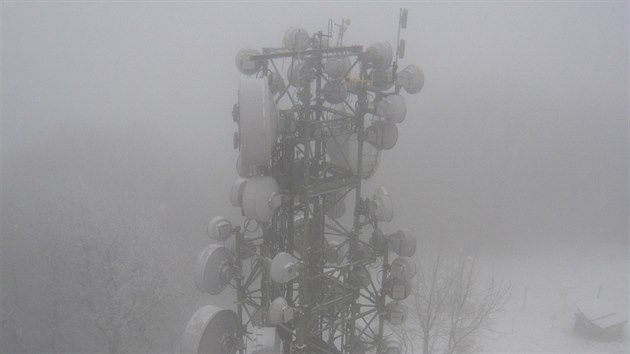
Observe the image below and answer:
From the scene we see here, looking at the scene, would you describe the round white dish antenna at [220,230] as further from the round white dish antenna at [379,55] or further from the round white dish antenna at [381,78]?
the round white dish antenna at [379,55]

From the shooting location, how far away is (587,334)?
87.2ft

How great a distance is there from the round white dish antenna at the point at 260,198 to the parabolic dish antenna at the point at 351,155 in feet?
5.18

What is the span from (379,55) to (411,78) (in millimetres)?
1077

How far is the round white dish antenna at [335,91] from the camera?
795 cm

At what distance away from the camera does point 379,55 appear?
25.2 ft

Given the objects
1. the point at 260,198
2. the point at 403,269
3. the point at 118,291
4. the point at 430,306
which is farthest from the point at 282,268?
the point at 118,291

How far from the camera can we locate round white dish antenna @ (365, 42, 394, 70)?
7.67 m

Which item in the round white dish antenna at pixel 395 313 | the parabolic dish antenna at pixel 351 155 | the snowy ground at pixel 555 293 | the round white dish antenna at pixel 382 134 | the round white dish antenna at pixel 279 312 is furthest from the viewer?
the snowy ground at pixel 555 293

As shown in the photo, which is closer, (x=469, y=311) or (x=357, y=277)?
(x=357, y=277)

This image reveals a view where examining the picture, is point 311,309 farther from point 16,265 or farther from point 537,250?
point 537,250

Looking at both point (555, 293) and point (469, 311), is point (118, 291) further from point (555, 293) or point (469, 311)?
point (555, 293)

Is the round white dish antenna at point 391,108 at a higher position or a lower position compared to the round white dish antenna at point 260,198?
higher

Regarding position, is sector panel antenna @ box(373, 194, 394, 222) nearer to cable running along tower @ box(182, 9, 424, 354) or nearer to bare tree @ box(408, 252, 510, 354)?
cable running along tower @ box(182, 9, 424, 354)

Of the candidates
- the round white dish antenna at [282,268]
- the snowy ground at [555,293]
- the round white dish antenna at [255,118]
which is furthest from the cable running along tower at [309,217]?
the snowy ground at [555,293]
